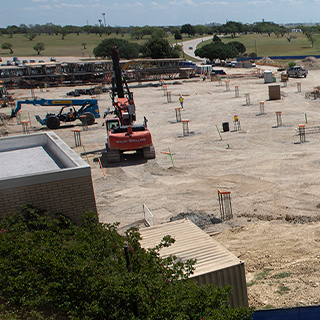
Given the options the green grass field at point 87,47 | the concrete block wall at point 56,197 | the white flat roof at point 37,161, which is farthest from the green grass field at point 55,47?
the concrete block wall at point 56,197

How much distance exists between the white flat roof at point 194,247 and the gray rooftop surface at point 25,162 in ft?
12.7

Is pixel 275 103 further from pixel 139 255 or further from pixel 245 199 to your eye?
pixel 139 255

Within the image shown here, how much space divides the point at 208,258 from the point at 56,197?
406 centimetres

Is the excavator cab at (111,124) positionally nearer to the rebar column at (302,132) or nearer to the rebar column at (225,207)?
the rebar column at (302,132)

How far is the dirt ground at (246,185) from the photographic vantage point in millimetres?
11609

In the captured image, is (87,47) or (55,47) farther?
(87,47)

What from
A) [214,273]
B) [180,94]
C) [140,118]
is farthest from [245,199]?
[180,94]

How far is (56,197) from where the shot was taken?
10.5 meters

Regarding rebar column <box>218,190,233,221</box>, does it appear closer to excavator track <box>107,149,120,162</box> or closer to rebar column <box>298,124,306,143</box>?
excavator track <box>107,149,120,162</box>

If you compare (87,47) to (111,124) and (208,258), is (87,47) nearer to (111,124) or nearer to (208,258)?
(111,124)

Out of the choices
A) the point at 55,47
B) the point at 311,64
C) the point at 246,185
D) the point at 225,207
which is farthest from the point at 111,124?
the point at 55,47

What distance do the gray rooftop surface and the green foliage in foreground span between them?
188 inches

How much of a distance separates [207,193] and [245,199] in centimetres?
188

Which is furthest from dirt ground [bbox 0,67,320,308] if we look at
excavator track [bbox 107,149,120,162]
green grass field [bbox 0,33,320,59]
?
green grass field [bbox 0,33,320,59]
